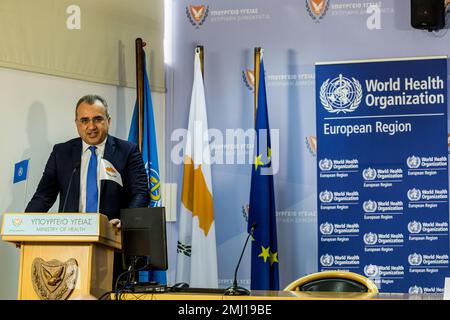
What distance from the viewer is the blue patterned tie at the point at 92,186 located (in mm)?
5207

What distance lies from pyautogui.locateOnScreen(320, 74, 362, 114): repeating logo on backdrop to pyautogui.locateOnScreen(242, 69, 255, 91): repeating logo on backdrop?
64cm

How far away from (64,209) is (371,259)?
9.26ft

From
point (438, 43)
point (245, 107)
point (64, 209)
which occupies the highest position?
point (438, 43)

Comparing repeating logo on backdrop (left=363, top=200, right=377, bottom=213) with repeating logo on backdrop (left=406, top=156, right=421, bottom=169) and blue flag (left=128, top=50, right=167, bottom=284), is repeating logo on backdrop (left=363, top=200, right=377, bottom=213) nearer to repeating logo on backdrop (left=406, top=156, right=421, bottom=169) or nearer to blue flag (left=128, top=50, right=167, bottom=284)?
repeating logo on backdrop (left=406, top=156, right=421, bottom=169)

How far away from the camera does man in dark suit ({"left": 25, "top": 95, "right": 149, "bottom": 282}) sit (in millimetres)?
5184

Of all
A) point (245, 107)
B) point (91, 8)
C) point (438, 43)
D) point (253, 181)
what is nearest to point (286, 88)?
point (245, 107)

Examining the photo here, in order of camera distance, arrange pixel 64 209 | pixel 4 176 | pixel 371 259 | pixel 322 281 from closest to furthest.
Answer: pixel 322 281, pixel 64 209, pixel 4 176, pixel 371 259

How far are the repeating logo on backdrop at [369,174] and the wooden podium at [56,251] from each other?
11.0 ft

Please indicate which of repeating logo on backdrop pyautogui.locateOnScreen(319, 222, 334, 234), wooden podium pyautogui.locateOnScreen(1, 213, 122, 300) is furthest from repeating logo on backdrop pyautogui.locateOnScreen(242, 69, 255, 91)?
wooden podium pyautogui.locateOnScreen(1, 213, 122, 300)

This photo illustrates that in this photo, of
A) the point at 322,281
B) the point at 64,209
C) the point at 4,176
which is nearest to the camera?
the point at 322,281

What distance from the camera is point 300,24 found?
693cm

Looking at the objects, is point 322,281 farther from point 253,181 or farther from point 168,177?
point 168,177

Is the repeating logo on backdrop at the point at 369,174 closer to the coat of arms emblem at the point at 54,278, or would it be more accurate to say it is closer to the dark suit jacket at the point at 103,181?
the dark suit jacket at the point at 103,181

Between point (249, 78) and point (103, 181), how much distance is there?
2.29m
